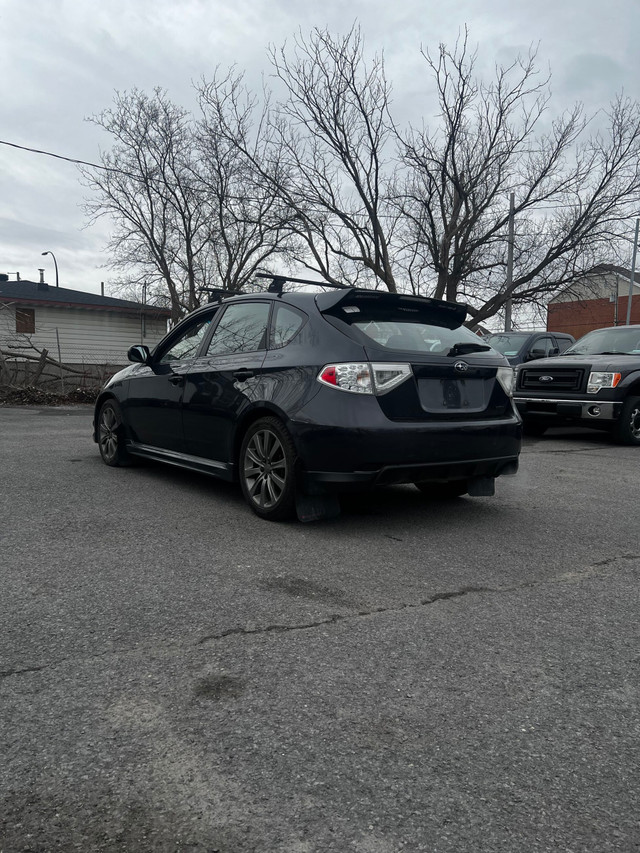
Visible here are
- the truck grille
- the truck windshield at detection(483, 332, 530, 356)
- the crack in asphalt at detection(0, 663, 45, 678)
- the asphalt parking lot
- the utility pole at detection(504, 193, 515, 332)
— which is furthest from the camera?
the utility pole at detection(504, 193, 515, 332)

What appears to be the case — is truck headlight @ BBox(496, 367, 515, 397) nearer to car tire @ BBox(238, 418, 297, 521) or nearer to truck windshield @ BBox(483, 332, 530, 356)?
car tire @ BBox(238, 418, 297, 521)

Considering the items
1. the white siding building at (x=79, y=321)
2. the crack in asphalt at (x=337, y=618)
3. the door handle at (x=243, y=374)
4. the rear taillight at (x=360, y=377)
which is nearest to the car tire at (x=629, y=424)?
the rear taillight at (x=360, y=377)

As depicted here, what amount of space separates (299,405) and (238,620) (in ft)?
6.12

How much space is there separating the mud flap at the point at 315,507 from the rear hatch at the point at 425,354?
70 cm

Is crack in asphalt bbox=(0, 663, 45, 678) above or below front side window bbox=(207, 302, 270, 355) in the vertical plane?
below

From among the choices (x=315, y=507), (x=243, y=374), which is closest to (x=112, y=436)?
(x=243, y=374)

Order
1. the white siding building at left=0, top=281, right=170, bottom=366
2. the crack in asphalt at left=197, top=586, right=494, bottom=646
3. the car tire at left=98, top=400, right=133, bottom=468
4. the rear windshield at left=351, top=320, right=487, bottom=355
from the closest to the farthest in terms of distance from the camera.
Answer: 1. the crack in asphalt at left=197, top=586, right=494, bottom=646
2. the rear windshield at left=351, top=320, right=487, bottom=355
3. the car tire at left=98, top=400, right=133, bottom=468
4. the white siding building at left=0, top=281, right=170, bottom=366

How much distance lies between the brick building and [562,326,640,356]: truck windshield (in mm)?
12874

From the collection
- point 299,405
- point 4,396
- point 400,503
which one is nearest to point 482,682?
point 299,405

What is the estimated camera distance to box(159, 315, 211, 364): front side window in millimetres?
6031

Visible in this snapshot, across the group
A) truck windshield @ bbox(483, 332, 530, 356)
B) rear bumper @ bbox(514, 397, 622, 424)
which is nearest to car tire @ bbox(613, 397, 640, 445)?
rear bumper @ bbox(514, 397, 622, 424)

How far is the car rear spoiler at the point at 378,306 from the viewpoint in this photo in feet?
15.9

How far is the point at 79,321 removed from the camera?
30.4 m

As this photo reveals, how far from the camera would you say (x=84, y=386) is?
1875 cm
